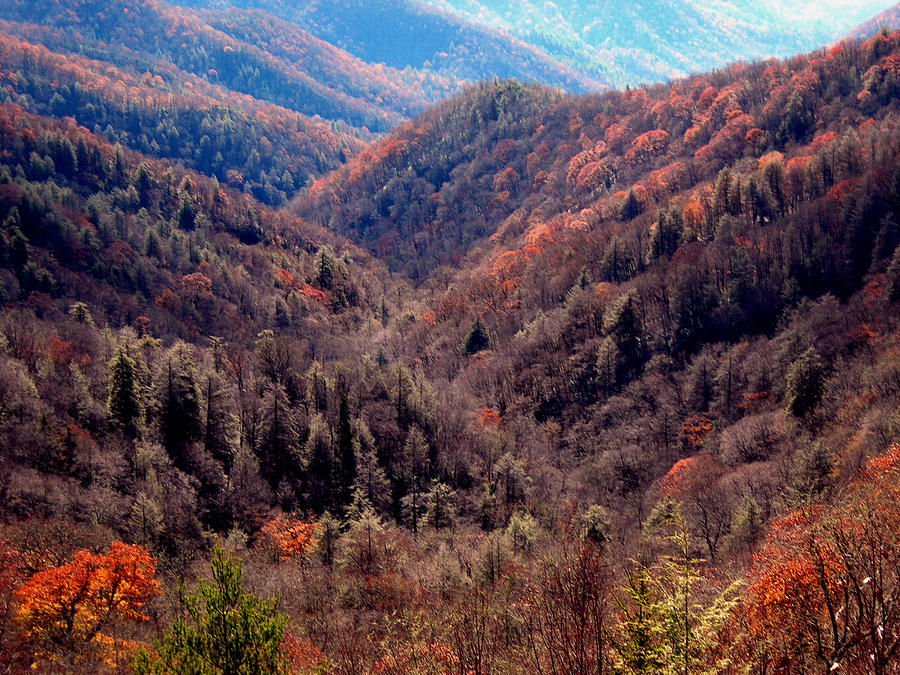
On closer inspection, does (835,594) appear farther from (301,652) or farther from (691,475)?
(691,475)

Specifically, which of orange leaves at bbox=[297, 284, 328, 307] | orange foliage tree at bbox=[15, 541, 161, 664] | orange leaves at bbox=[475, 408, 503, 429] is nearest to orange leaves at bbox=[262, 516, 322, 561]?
orange foliage tree at bbox=[15, 541, 161, 664]

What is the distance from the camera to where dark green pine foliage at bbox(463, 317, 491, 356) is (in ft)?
444

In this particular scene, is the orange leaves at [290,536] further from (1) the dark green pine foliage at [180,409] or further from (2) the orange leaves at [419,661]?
(2) the orange leaves at [419,661]

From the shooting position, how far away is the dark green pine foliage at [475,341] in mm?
135250

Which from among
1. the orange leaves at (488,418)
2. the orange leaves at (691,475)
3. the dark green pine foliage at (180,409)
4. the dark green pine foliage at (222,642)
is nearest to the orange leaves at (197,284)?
the dark green pine foliage at (180,409)

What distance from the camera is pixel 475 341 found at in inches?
5349

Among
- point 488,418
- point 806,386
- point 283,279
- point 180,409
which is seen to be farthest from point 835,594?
point 283,279

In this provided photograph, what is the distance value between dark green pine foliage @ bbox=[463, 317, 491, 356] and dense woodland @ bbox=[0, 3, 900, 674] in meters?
0.64

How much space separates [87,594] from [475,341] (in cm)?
10428

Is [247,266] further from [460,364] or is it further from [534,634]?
[534,634]

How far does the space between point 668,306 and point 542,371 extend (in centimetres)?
→ 2719

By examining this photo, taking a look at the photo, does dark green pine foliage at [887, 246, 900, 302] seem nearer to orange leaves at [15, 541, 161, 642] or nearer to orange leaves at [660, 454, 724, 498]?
orange leaves at [660, 454, 724, 498]

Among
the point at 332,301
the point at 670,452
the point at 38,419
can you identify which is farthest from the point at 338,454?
the point at 332,301

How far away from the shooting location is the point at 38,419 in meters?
61.6
